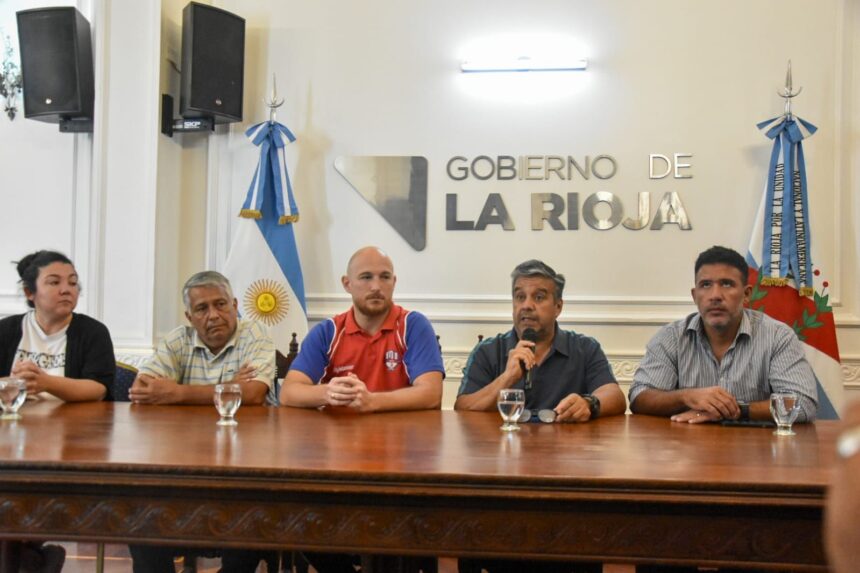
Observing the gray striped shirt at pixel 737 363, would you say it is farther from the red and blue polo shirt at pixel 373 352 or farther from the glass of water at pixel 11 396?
the glass of water at pixel 11 396

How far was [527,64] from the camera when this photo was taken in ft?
15.0

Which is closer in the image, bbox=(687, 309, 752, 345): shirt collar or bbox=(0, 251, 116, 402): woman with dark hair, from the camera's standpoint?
bbox=(687, 309, 752, 345): shirt collar

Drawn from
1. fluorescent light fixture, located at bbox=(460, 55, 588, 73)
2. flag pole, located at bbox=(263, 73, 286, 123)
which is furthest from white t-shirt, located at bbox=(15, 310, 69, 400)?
fluorescent light fixture, located at bbox=(460, 55, 588, 73)

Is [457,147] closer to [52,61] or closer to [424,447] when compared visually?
[52,61]

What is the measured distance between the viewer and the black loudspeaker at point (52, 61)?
4.37 meters

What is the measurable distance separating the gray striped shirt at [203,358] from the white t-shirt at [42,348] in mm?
281

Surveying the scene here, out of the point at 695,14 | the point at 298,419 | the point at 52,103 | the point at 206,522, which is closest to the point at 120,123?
the point at 52,103

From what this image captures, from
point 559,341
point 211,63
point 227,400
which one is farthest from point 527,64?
point 227,400

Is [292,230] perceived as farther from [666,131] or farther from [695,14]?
[695,14]

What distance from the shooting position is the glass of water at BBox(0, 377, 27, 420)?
2271mm

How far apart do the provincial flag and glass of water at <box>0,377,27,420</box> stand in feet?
10.5

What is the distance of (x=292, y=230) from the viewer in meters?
4.57

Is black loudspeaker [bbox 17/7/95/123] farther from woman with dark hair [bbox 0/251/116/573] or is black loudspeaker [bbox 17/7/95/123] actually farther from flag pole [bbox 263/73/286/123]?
woman with dark hair [bbox 0/251/116/573]

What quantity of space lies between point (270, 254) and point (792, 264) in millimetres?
2583
